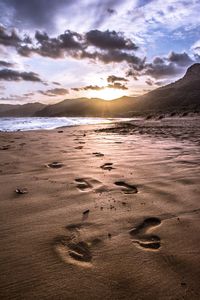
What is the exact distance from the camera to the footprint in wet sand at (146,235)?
222 cm

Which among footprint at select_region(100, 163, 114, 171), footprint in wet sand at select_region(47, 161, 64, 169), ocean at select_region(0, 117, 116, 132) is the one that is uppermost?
footprint in wet sand at select_region(47, 161, 64, 169)

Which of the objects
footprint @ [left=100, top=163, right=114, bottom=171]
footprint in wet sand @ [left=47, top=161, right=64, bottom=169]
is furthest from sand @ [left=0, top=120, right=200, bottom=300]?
footprint in wet sand @ [left=47, top=161, right=64, bottom=169]

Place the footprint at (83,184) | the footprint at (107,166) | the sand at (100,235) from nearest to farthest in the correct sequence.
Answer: the sand at (100,235) < the footprint at (83,184) < the footprint at (107,166)

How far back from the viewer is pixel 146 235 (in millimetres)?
2365

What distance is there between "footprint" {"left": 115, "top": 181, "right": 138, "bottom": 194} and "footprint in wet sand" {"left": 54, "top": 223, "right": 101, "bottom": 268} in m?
1.16

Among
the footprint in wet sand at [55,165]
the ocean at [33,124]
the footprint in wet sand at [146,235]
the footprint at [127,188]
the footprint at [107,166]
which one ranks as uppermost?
the footprint in wet sand at [55,165]

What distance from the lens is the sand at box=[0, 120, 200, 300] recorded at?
1757 millimetres

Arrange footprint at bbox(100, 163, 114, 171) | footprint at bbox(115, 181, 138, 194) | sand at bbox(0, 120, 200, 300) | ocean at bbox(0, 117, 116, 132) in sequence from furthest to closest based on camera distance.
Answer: ocean at bbox(0, 117, 116, 132)
footprint at bbox(100, 163, 114, 171)
footprint at bbox(115, 181, 138, 194)
sand at bbox(0, 120, 200, 300)

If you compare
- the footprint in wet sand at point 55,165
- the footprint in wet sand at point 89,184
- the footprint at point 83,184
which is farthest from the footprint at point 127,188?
the footprint in wet sand at point 55,165

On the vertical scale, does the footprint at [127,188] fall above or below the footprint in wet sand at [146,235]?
above

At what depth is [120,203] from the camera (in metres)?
3.06

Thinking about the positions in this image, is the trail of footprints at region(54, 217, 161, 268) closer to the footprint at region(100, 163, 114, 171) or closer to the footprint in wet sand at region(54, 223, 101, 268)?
the footprint in wet sand at region(54, 223, 101, 268)

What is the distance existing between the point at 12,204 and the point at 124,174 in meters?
1.81

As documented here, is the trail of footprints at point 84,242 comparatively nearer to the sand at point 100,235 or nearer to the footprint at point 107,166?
the sand at point 100,235
